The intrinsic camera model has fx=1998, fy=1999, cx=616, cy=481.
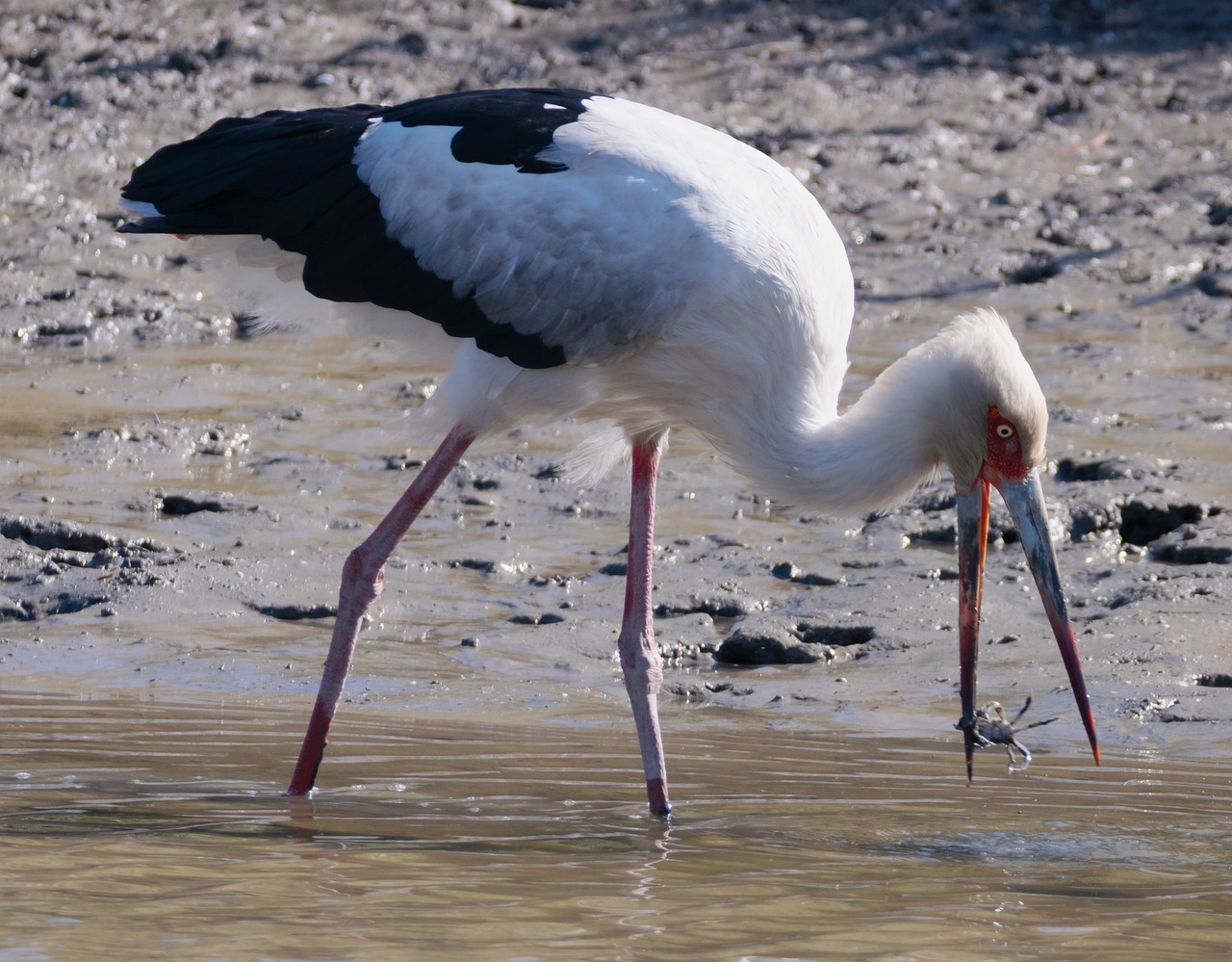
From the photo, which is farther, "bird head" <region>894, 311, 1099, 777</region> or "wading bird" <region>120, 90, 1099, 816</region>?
"wading bird" <region>120, 90, 1099, 816</region>

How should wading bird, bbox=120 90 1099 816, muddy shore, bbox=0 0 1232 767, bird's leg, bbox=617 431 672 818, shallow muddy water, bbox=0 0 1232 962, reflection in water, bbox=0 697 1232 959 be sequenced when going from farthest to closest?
1. muddy shore, bbox=0 0 1232 767
2. bird's leg, bbox=617 431 672 818
3. wading bird, bbox=120 90 1099 816
4. shallow muddy water, bbox=0 0 1232 962
5. reflection in water, bbox=0 697 1232 959

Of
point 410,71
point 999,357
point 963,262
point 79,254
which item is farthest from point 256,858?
point 410,71

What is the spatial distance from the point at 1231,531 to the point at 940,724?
73.3 inches

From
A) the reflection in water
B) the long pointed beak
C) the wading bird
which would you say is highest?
the wading bird

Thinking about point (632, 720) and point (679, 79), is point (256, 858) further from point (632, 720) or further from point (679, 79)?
point (679, 79)

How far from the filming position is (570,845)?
14.3 ft

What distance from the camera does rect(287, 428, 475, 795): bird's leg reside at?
15.9ft

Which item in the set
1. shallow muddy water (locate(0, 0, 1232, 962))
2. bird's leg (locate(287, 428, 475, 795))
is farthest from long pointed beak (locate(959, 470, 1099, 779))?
bird's leg (locate(287, 428, 475, 795))

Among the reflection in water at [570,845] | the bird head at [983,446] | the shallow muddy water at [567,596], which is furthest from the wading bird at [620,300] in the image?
the shallow muddy water at [567,596]

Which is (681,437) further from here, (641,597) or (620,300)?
(620,300)

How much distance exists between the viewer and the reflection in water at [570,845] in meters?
3.67

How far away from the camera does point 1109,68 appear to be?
1342 centimetres

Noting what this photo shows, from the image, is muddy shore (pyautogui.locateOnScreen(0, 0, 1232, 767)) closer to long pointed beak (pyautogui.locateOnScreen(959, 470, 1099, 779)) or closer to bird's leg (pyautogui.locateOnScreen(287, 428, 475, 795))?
bird's leg (pyautogui.locateOnScreen(287, 428, 475, 795))

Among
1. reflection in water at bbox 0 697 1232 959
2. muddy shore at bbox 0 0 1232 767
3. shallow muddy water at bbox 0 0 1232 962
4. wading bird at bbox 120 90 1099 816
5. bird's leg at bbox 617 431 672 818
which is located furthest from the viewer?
muddy shore at bbox 0 0 1232 767
